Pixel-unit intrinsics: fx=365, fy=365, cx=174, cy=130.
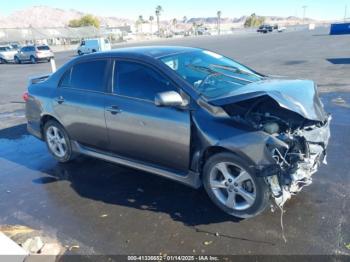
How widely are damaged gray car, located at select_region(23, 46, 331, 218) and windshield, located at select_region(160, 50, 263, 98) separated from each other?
1cm

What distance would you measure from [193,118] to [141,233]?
1.33 meters

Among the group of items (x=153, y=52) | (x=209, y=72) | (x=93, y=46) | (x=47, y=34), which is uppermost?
(x=153, y=52)

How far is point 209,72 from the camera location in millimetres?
4582

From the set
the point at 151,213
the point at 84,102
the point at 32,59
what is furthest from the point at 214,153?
the point at 32,59

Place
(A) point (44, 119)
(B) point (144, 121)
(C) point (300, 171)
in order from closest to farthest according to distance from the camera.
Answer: (C) point (300, 171), (B) point (144, 121), (A) point (44, 119)

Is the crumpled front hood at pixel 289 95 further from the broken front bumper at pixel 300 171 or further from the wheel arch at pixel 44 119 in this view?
the wheel arch at pixel 44 119

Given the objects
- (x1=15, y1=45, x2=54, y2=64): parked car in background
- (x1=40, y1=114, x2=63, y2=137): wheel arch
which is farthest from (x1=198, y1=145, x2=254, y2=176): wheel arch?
(x1=15, y1=45, x2=54, y2=64): parked car in background

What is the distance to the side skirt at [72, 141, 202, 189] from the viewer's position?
413cm

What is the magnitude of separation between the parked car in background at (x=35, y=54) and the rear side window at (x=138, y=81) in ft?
91.4

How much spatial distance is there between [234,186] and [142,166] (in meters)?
1.26

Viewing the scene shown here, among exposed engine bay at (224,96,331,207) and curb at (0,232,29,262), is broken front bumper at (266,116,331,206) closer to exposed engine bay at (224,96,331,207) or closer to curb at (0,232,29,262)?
exposed engine bay at (224,96,331,207)

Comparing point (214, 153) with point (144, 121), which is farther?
point (144, 121)

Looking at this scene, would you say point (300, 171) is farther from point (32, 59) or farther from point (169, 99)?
point (32, 59)

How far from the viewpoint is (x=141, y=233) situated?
3.81 meters
